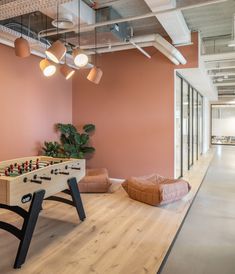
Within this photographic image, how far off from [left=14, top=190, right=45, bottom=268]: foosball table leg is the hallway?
1335 millimetres

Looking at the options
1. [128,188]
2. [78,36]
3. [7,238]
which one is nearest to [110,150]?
[128,188]

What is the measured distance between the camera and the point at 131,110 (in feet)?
18.1

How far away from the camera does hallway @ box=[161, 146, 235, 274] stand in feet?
7.91

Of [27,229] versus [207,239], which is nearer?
[27,229]

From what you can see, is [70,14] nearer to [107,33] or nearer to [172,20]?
[107,33]

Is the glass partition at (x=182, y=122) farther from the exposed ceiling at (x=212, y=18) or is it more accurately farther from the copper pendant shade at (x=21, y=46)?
the copper pendant shade at (x=21, y=46)

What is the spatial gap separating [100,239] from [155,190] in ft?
4.44

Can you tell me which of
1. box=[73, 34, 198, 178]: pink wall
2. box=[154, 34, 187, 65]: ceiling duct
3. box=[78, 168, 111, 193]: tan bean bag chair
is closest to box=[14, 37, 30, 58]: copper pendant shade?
box=[154, 34, 187, 65]: ceiling duct

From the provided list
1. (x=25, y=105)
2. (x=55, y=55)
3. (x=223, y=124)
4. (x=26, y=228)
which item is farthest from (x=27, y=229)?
(x=223, y=124)

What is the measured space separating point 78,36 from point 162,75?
1905 mm

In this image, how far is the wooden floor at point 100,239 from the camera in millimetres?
2387

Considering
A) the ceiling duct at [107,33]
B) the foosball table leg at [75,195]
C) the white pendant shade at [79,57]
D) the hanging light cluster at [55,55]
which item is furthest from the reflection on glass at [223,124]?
the foosball table leg at [75,195]

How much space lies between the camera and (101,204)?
4117 millimetres

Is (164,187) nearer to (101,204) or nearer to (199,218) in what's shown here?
(199,218)
